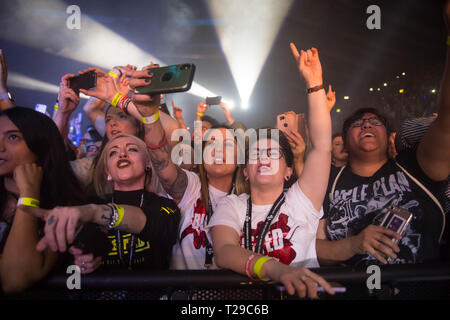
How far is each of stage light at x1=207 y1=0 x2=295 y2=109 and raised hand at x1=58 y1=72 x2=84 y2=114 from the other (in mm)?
5843

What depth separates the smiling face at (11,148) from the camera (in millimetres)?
1544

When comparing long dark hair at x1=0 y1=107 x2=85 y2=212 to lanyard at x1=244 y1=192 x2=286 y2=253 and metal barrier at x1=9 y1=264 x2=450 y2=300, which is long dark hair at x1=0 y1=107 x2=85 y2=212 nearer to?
metal barrier at x1=9 y1=264 x2=450 y2=300

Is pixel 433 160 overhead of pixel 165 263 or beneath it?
overhead

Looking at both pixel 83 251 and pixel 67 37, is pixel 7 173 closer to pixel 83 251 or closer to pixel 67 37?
pixel 83 251

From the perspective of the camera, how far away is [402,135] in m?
1.97

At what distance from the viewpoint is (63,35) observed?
7.86 m

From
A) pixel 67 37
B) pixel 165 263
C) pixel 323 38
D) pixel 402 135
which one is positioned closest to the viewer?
pixel 165 263

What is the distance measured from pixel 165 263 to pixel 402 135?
6.72 feet

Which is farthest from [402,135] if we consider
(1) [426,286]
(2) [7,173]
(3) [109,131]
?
(2) [7,173]

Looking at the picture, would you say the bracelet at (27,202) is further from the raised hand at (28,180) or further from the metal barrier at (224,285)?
the metal barrier at (224,285)

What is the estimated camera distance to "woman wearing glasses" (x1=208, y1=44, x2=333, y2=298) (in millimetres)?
1507

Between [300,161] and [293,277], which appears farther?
[300,161]

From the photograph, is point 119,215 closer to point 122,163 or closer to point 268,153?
point 122,163

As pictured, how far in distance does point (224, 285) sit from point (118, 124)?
1.98 meters
